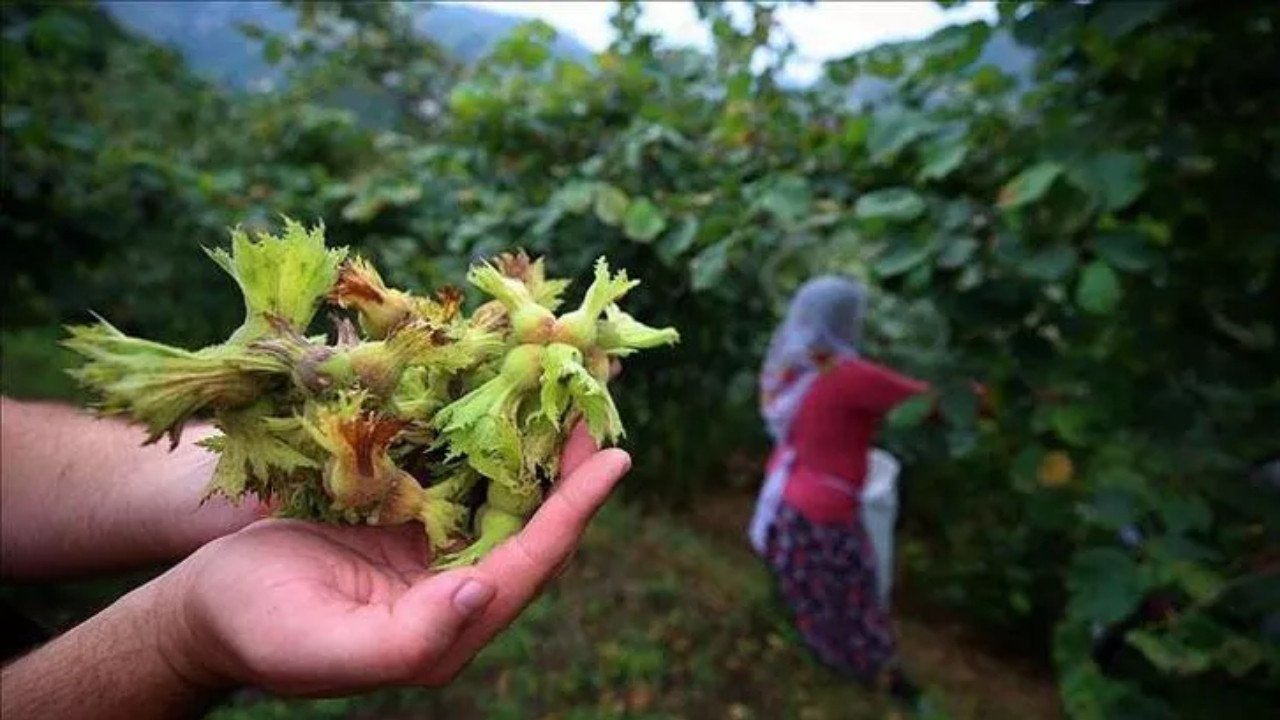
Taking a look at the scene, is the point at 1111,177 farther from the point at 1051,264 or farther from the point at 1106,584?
the point at 1106,584

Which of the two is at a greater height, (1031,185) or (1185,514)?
(1031,185)

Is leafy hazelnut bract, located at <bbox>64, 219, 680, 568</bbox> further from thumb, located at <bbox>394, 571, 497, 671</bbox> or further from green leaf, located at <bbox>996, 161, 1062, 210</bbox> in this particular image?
green leaf, located at <bbox>996, 161, 1062, 210</bbox>

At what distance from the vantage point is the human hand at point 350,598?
68 centimetres

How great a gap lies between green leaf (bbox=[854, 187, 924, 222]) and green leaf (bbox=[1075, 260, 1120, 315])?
1.03 feet

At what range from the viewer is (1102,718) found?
5.95 ft

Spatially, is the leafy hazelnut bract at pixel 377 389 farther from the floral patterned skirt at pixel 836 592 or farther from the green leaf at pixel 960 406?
the floral patterned skirt at pixel 836 592

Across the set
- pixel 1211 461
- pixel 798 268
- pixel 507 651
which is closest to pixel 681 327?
pixel 798 268

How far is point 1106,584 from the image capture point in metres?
1.76

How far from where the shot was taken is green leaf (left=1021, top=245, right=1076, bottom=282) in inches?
66.3

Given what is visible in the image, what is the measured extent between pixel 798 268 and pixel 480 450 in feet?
10.00

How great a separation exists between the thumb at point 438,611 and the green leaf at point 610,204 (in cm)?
163

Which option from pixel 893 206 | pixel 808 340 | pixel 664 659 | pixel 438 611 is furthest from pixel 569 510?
pixel 808 340

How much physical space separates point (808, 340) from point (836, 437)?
37cm

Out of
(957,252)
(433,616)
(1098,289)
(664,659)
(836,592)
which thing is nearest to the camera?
(433,616)
